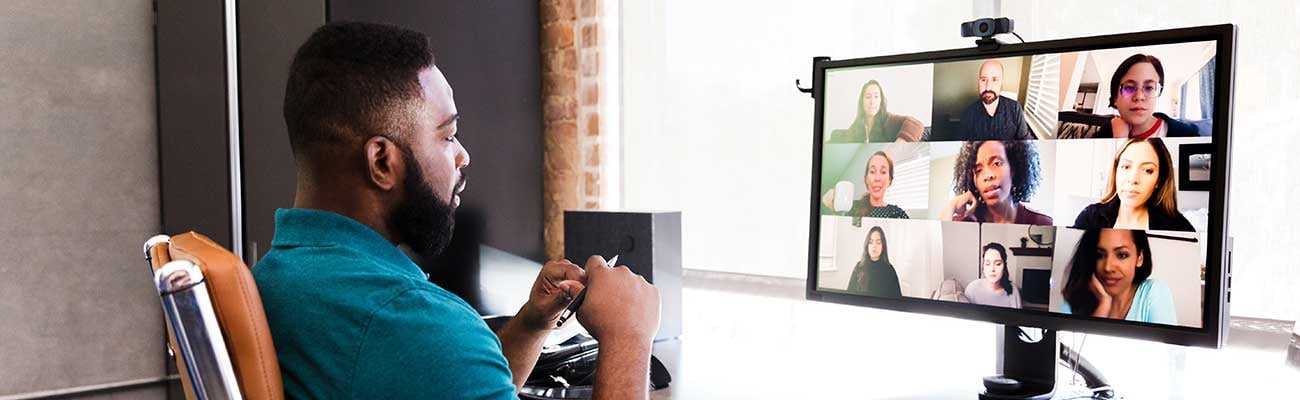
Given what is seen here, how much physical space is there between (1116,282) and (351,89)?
109cm

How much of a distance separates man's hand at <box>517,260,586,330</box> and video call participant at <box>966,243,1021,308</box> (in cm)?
63

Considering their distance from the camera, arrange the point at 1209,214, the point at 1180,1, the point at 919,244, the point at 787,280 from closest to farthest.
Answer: the point at 1209,214
the point at 919,244
the point at 1180,1
the point at 787,280

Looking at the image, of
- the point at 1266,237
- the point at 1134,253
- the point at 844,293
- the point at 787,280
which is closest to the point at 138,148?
the point at 787,280

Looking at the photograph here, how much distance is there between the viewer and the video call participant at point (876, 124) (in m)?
1.69

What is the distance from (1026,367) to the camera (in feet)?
5.46

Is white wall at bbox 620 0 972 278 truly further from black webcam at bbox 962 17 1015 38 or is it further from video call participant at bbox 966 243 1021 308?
video call participant at bbox 966 243 1021 308

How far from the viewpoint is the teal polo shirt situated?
0.98m

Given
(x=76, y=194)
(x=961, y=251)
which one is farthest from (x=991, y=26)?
(x=76, y=194)

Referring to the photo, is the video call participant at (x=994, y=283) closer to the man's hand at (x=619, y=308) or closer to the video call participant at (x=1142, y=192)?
the video call participant at (x=1142, y=192)

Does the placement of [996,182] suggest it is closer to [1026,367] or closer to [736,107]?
[1026,367]

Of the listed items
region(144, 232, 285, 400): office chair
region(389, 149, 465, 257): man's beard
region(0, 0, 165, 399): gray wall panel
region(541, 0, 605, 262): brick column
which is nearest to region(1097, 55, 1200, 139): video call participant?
region(389, 149, 465, 257): man's beard

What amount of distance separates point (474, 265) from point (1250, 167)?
5.49ft

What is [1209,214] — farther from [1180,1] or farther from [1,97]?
[1,97]

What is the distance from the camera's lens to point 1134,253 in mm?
1459
